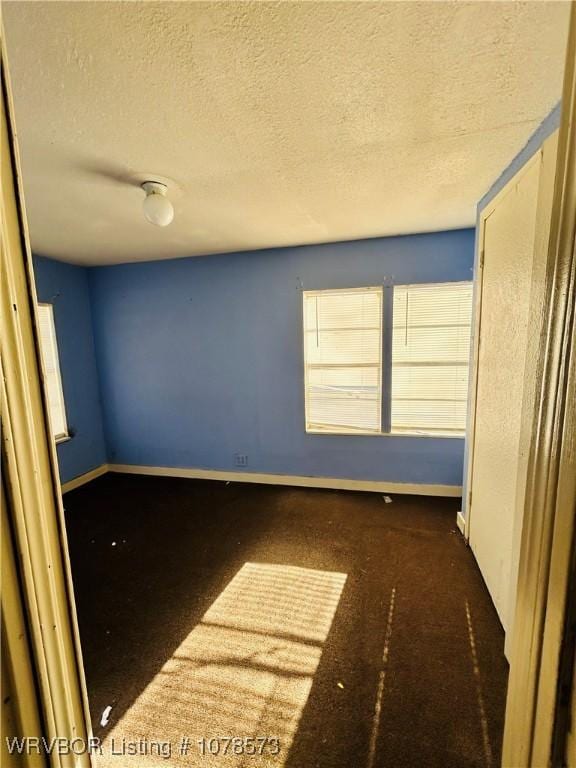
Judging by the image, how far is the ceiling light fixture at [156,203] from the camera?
1736mm

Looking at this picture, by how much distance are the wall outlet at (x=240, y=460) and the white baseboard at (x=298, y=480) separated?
104 millimetres

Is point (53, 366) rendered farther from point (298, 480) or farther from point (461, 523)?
point (461, 523)

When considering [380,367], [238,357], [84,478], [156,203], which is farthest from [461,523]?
[84,478]

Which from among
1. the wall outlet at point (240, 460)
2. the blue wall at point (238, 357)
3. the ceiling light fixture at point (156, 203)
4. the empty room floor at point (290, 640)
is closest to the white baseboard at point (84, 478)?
the blue wall at point (238, 357)

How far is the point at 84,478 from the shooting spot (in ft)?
12.0

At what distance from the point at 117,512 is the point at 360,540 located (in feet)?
7.35

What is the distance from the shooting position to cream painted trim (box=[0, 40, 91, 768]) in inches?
18.7

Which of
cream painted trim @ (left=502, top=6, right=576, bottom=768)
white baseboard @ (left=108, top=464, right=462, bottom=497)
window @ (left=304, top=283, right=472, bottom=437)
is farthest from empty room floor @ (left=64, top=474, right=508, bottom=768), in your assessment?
cream painted trim @ (left=502, top=6, right=576, bottom=768)

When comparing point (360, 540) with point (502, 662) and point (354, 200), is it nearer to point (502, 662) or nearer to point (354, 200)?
point (502, 662)

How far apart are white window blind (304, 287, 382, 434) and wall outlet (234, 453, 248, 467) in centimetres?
80

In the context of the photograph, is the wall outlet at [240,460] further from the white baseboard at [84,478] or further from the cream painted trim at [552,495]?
the cream painted trim at [552,495]

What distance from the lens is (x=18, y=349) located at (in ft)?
1.61

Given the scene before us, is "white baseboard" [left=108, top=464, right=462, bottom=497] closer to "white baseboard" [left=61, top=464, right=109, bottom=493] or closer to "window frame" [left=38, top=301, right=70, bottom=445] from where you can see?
"white baseboard" [left=61, top=464, right=109, bottom=493]

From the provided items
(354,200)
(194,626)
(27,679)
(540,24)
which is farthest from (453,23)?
(194,626)
